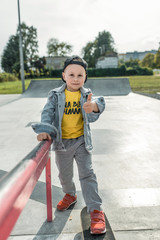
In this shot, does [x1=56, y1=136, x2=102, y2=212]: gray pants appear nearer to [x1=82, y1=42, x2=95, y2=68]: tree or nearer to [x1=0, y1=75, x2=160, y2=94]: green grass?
[x1=0, y1=75, x2=160, y2=94]: green grass

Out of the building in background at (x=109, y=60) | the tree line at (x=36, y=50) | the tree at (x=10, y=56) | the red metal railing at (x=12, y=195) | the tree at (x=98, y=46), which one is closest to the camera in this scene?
the red metal railing at (x=12, y=195)

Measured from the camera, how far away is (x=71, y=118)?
2.04 metres

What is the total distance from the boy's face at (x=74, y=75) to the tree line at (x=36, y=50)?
42.8 metres

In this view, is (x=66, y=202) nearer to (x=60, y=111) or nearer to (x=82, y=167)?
(x=82, y=167)

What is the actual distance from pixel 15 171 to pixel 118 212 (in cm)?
167

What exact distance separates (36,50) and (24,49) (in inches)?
134

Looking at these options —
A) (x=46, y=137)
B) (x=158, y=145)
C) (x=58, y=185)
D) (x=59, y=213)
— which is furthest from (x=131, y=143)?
(x=46, y=137)

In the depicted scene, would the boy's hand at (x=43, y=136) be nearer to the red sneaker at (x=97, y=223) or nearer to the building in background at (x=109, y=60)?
the red sneaker at (x=97, y=223)

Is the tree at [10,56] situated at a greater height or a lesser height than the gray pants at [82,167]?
greater

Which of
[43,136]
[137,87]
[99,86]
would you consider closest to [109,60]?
[137,87]

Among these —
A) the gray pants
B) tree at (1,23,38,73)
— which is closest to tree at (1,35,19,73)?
tree at (1,23,38,73)

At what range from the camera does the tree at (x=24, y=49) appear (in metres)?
63.0

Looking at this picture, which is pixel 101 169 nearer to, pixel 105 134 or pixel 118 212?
pixel 118 212

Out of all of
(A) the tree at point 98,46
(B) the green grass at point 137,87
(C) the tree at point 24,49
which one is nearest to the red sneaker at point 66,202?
(B) the green grass at point 137,87
